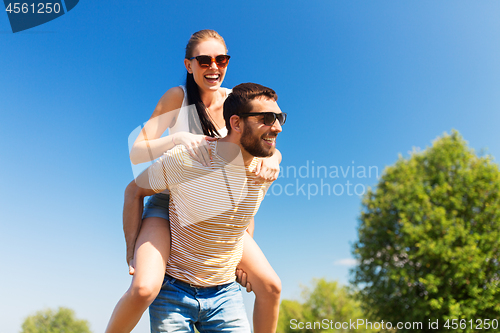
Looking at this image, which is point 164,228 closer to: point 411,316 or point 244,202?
point 244,202

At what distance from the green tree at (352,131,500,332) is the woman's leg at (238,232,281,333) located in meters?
14.1

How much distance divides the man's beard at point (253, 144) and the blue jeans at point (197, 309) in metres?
1.28

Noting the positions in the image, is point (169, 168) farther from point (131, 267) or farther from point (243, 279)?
point (243, 279)

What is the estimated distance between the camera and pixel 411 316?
15.5 m

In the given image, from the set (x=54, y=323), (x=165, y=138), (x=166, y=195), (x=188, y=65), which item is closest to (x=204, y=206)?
(x=166, y=195)

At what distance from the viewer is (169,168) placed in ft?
9.47

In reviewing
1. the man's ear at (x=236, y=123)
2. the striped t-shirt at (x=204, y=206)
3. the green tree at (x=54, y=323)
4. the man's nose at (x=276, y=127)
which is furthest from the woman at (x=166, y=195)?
the green tree at (x=54, y=323)

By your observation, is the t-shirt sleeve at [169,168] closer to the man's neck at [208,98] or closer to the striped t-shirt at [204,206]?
the striped t-shirt at [204,206]

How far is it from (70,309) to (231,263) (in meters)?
53.8

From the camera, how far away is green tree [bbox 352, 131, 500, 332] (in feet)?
48.8

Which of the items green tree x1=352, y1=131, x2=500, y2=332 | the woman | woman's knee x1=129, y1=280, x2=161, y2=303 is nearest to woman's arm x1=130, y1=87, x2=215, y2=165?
the woman

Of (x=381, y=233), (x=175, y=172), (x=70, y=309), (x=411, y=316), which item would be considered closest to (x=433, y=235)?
(x=381, y=233)

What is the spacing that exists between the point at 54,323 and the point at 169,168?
5344 centimetres

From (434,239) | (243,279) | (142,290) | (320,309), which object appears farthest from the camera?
(320,309)
